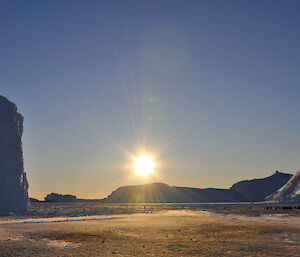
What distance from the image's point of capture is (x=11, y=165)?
64.4 meters

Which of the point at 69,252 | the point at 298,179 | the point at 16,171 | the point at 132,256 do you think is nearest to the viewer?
the point at 132,256

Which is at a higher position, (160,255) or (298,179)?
(298,179)

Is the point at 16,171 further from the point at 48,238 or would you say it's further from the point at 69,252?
the point at 69,252

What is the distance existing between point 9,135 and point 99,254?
184ft

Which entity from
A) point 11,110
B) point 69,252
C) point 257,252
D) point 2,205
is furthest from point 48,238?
point 11,110

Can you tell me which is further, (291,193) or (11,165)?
(291,193)

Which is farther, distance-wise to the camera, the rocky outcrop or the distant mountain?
Result: the distant mountain

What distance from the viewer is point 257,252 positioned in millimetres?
17078

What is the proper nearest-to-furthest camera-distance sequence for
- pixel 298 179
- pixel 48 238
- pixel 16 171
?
1. pixel 48 238
2. pixel 16 171
3. pixel 298 179

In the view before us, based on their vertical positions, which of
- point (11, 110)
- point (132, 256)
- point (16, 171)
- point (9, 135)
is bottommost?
point (132, 256)

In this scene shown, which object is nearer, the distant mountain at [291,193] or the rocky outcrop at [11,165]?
the rocky outcrop at [11,165]

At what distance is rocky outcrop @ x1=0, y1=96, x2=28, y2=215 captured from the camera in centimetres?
6092

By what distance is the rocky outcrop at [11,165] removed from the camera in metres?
60.9

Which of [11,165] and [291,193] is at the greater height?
[11,165]
